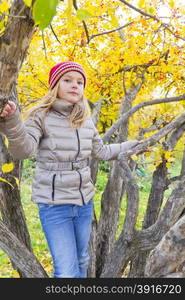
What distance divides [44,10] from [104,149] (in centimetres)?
179

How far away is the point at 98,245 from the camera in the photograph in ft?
11.3

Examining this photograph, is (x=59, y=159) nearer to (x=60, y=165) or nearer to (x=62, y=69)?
(x=60, y=165)

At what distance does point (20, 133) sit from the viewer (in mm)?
1689

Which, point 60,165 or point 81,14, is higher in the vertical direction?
point 81,14

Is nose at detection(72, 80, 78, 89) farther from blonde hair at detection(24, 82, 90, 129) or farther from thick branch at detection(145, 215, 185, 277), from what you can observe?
thick branch at detection(145, 215, 185, 277)

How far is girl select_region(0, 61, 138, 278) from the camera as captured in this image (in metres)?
2.08

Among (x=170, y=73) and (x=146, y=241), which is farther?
(x=170, y=73)

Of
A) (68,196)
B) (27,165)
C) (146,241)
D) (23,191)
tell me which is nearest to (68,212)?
(68,196)

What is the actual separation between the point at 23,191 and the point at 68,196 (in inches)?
258

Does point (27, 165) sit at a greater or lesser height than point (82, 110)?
lesser

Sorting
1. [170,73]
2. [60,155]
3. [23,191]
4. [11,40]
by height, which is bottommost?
[23,191]

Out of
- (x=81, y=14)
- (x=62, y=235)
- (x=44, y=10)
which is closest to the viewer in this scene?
(x=44, y=10)

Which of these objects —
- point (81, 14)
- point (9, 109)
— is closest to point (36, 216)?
point (9, 109)

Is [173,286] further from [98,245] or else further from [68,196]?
[98,245]
